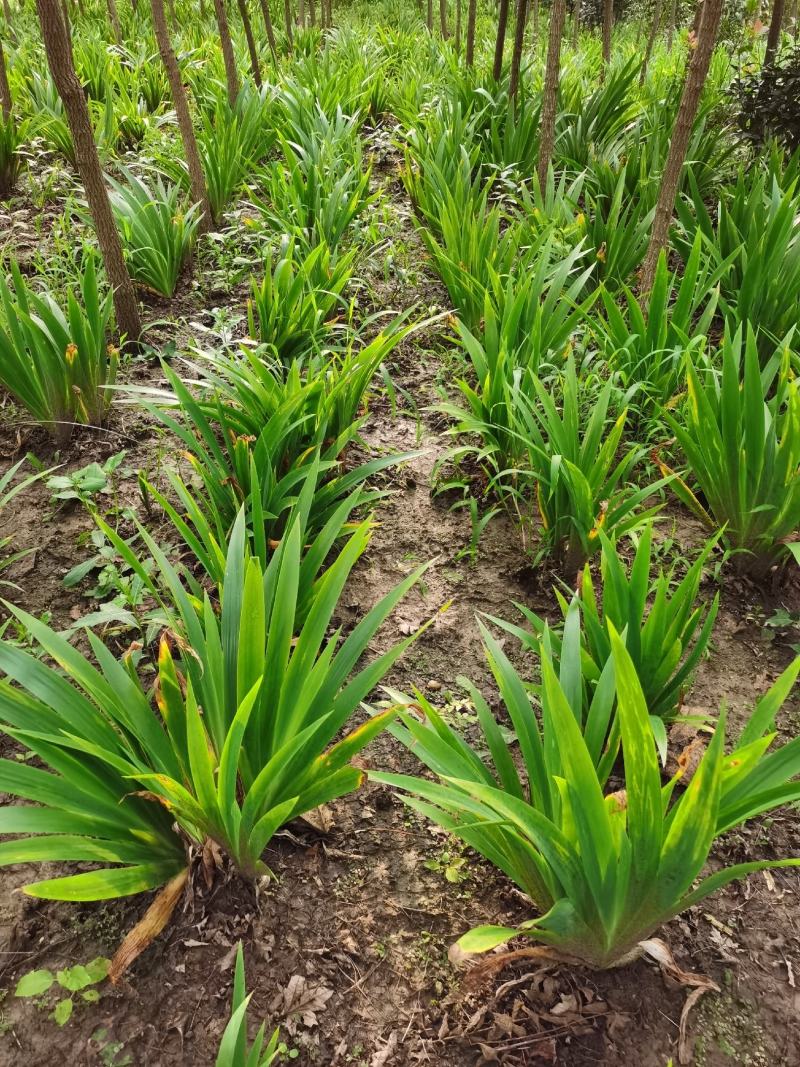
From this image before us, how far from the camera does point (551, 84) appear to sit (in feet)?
9.76

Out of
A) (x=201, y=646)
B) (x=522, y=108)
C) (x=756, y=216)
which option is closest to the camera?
(x=201, y=646)

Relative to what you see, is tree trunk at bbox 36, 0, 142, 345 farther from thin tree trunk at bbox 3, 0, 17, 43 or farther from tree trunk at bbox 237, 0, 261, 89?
thin tree trunk at bbox 3, 0, 17, 43

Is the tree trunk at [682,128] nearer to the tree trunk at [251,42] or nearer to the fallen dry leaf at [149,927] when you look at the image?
the fallen dry leaf at [149,927]

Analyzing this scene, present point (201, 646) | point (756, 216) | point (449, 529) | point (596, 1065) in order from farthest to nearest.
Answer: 1. point (756, 216)
2. point (449, 529)
3. point (201, 646)
4. point (596, 1065)

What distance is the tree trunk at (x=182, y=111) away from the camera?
264 centimetres

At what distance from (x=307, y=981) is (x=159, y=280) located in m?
2.27

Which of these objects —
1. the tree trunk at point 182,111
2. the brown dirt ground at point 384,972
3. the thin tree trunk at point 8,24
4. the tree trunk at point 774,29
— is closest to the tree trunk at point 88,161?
the tree trunk at point 182,111

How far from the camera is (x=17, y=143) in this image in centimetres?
319

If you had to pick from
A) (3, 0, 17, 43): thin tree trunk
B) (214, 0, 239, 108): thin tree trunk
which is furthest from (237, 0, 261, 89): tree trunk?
(3, 0, 17, 43): thin tree trunk

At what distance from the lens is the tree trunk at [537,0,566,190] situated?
2834 mm

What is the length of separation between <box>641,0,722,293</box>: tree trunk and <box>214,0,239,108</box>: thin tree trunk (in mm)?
2399

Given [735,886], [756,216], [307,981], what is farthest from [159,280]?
[735,886]

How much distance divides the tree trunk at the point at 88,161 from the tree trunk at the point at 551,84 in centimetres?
178

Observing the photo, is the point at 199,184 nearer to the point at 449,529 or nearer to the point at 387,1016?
the point at 449,529
